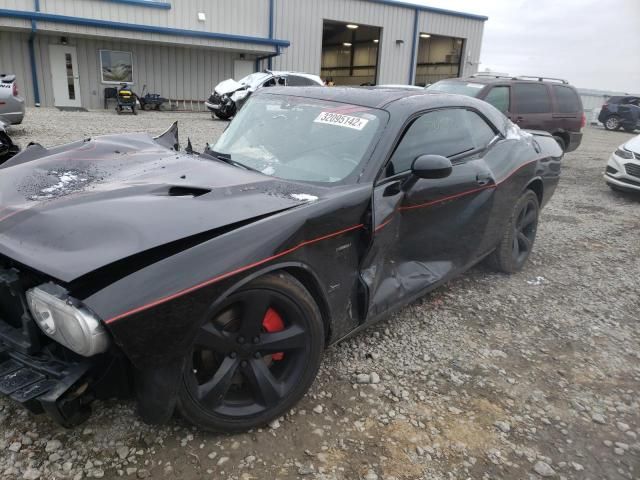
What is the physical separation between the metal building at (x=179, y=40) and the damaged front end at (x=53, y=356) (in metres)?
18.3

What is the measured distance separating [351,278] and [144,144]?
5.94 ft

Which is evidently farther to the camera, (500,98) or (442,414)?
(500,98)

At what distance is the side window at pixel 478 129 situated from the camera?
3.79 meters

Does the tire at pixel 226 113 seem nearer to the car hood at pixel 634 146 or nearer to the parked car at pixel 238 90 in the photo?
the parked car at pixel 238 90

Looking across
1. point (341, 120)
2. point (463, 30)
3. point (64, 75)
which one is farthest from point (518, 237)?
point (463, 30)

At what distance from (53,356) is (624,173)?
8.70 m

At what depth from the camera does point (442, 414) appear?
259cm

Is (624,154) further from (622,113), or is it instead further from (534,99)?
(622,113)

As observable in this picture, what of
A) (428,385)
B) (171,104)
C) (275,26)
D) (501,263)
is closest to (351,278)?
(428,385)

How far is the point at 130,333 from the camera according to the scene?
5.76ft

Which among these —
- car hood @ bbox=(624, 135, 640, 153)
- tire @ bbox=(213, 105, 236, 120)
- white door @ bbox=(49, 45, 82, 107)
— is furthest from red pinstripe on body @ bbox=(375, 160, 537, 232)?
white door @ bbox=(49, 45, 82, 107)

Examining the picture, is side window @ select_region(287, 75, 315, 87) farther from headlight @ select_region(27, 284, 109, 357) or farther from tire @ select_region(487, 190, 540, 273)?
headlight @ select_region(27, 284, 109, 357)

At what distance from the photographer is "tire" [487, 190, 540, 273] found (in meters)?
4.27

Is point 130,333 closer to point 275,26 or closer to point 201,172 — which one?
point 201,172
